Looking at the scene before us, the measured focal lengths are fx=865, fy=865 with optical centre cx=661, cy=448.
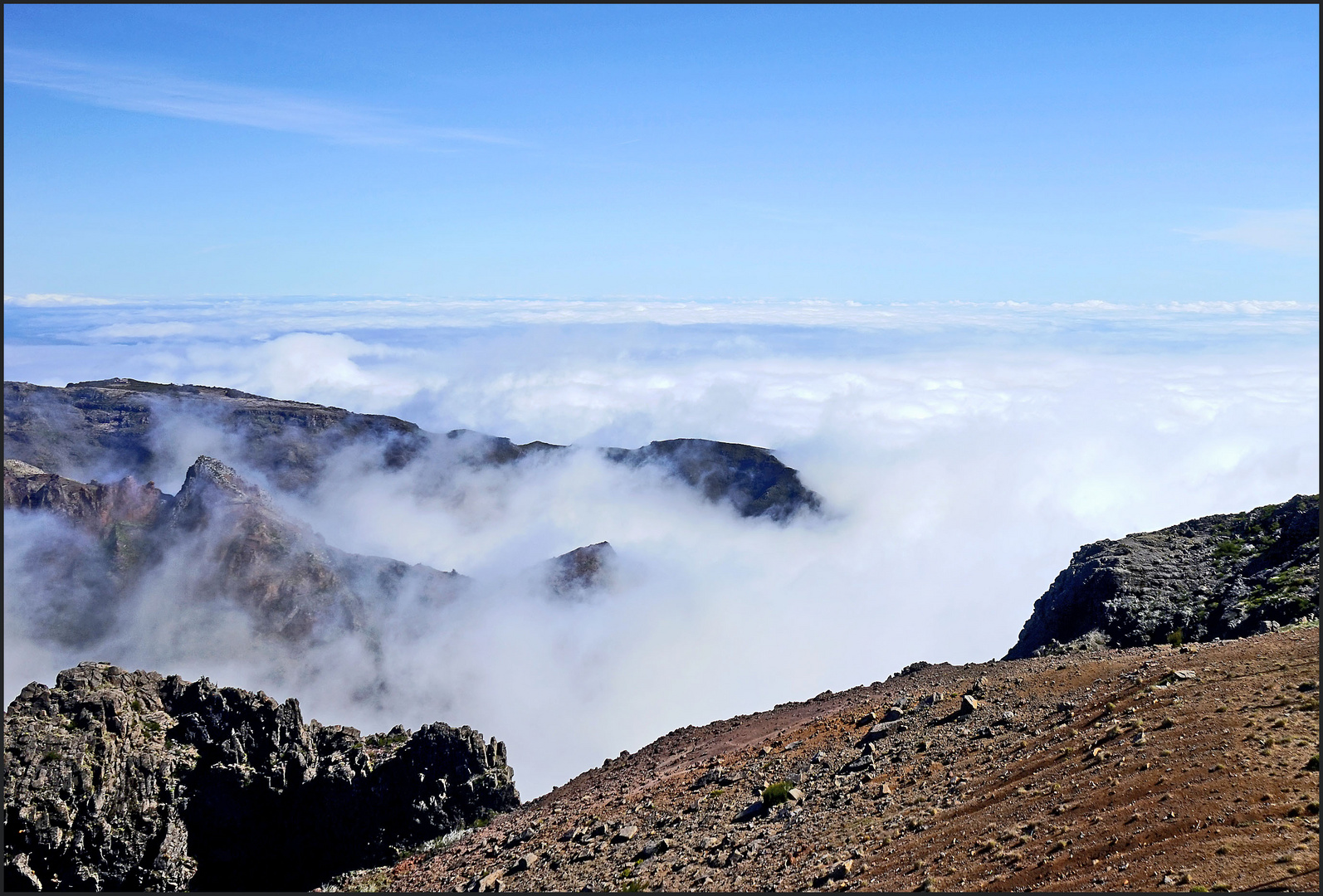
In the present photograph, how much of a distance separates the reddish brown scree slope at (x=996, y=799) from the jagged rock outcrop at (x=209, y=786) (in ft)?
Result: 37.0

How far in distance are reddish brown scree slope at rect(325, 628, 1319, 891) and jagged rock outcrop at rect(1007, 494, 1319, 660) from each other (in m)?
5.91

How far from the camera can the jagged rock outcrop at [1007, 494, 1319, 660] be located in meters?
39.0

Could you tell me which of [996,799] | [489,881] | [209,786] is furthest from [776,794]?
[209,786]

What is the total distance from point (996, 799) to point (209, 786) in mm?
Answer: 44244

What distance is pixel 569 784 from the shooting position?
153 feet

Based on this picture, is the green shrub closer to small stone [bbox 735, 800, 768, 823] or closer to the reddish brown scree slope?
small stone [bbox 735, 800, 768, 823]

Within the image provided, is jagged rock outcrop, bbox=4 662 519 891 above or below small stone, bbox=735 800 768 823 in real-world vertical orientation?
below

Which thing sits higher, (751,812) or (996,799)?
(996,799)

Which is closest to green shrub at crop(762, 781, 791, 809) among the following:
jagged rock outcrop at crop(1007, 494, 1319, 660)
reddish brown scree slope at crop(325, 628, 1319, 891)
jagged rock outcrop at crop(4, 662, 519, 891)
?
reddish brown scree slope at crop(325, 628, 1319, 891)

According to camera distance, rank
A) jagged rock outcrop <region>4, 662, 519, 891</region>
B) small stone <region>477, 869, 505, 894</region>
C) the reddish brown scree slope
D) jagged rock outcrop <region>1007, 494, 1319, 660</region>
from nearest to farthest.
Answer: the reddish brown scree slope
small stone <region>477, 869, 505, 894</region>
jagged rock outcrop <region>1007, 494, 1319, 660</region>
jagged rock outcrop <region>4, 662, 519, 891</region>

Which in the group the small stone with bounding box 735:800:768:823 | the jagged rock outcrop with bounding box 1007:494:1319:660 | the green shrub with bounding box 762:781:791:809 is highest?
the jagged rock outcrop with bounding box 1007:494:1319:660

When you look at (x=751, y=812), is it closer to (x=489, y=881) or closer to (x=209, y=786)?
(x=489, y=881)

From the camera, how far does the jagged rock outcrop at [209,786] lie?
4338cm

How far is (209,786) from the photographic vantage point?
49.7 m
